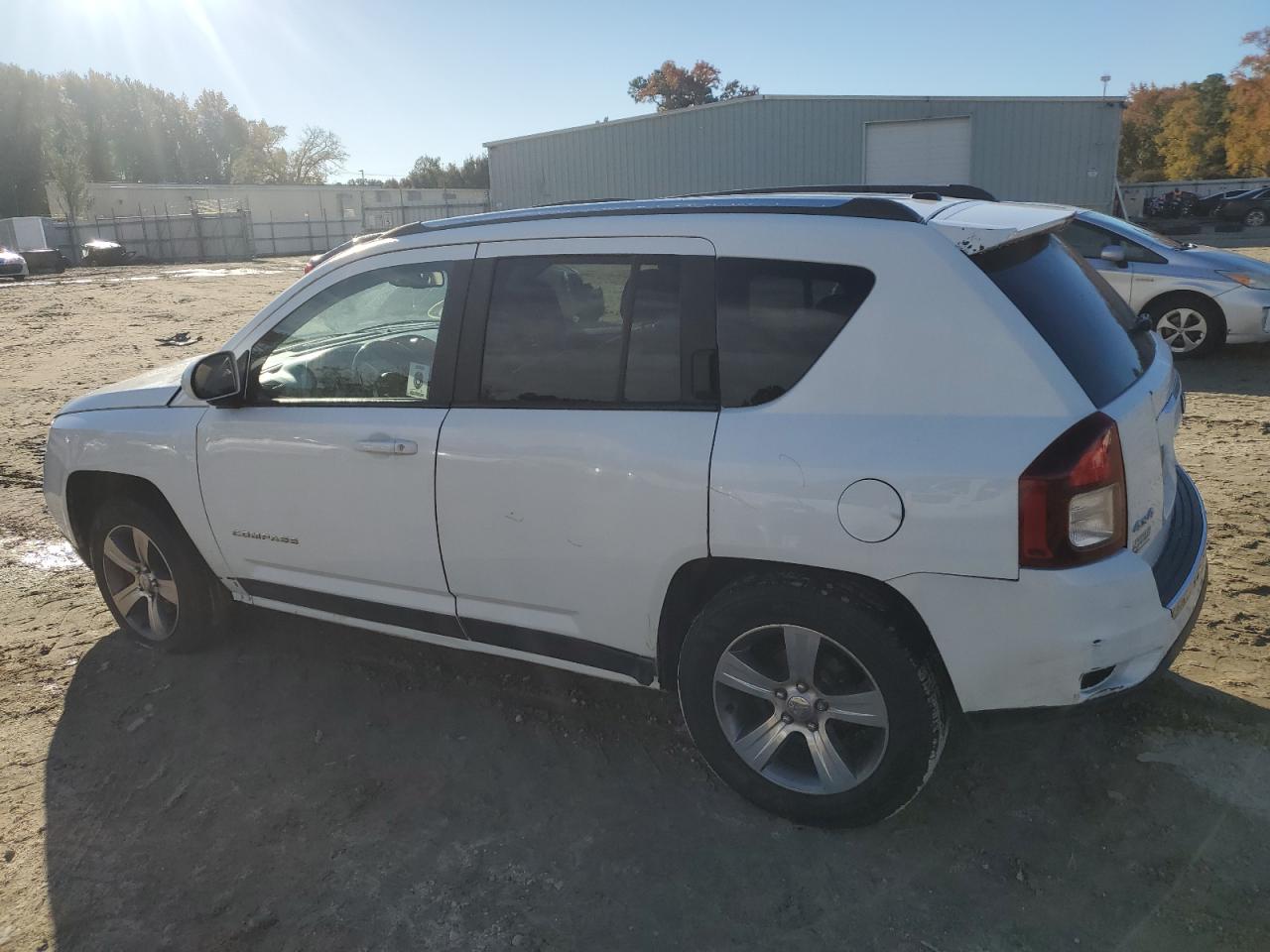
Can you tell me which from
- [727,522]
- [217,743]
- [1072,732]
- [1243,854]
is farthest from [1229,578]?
[217,743]

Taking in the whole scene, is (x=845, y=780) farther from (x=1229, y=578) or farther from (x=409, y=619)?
(x=1229, y=578)

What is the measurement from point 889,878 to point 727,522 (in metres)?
1.14

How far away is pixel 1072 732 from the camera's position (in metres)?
3.28

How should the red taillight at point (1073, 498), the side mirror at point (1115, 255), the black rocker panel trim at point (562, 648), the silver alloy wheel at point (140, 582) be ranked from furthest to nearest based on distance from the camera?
the side mirror at point (1115, 255) → the silver alloy wheel at point (140, 582) → the black rocker panel trim at point (562, 648) → the red taillight at point (1073, 498)

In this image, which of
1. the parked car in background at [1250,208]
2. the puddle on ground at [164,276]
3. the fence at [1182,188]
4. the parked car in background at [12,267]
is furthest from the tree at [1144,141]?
the parked car in background at [12,267]

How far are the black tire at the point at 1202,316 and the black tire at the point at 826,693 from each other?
8.09 m

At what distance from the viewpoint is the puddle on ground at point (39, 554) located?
215 inches

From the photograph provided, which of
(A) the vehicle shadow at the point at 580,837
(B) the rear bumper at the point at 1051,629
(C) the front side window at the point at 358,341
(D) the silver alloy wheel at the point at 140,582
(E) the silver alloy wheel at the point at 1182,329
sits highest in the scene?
(C) the front side window at the point at 358,341

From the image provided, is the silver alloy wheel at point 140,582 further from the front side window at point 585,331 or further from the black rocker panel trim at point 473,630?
the front side window at point 585,331

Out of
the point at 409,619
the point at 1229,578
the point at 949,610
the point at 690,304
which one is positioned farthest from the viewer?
the point at 1229,578

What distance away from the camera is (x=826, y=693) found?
9.00 ft

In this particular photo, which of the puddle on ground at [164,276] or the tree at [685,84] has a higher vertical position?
the tree at [685,84]

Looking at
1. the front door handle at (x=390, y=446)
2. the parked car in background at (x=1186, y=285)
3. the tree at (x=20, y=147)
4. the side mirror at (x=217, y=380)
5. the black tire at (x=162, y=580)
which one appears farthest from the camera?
the tree at (x=20, y=147)

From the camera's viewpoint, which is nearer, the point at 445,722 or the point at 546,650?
the point at 546,650
